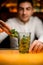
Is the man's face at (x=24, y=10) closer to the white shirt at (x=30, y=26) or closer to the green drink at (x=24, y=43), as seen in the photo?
the white shirt at (x=30, y=26)

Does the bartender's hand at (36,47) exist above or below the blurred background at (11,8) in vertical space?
below

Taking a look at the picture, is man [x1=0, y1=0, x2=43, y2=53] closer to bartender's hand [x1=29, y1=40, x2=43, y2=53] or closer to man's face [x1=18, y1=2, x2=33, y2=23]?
man's face [x1=18, y1=2, x2=33, y2=23]

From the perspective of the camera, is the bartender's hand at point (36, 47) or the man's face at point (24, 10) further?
the man's face at point (24, 10)

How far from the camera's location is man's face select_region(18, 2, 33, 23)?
5.25ft

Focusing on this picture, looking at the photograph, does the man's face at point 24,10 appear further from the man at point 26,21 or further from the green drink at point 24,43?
the green drink at point 24,43

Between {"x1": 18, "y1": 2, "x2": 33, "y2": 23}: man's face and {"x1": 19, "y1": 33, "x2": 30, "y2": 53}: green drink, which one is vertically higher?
{"x1": 18, "y1": 2, "x2": 33, "y2": 23}: man's face

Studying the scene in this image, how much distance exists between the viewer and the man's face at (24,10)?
1.60 metres

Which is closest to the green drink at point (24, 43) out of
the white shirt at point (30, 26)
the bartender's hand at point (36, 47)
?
the bartender's hand at point (36, 47)

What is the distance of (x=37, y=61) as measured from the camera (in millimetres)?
781

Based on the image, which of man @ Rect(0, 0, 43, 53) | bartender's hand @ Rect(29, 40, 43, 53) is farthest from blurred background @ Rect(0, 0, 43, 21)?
bartender's hand @ Rect(29, 40, 43, 53)

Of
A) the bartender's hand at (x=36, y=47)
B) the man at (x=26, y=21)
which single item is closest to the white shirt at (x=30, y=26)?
the man at (x=26, y=21)

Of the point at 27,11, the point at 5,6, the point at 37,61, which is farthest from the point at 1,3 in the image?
the point at 37,61

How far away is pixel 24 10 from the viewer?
160 cm

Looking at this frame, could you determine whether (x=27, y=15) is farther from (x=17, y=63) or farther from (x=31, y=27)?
(x=17, y=63)
